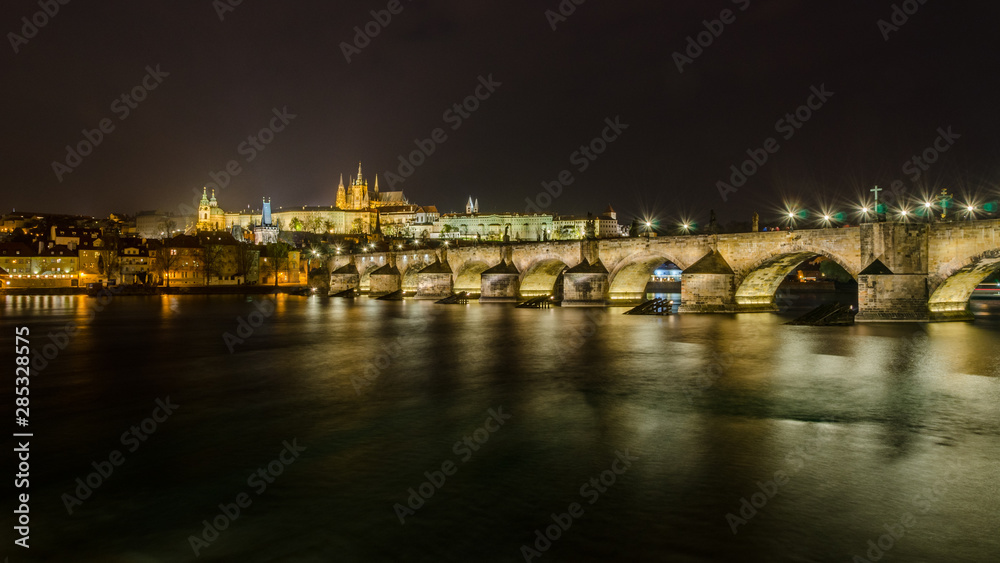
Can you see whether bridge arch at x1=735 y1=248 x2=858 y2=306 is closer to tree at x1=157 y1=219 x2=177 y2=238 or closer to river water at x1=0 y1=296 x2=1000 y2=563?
river water at x1=0 y1=296 x2=1000 y2=563

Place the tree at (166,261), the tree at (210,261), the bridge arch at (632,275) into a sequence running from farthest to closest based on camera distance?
the tree at (210,261) → the tree at (166,261) → the bridge arch at (632,275)

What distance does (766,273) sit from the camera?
3388cm

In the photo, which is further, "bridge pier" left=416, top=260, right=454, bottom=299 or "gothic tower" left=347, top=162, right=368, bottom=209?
"gothic tower" left=347, top=162, right=368, bottom=209

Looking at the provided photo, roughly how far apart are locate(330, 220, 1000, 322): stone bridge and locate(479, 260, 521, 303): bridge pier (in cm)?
7

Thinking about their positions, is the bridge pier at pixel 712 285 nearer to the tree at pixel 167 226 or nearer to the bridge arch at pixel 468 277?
the bridge arch at pixel 468 277

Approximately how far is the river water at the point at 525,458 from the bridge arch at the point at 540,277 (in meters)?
30.0

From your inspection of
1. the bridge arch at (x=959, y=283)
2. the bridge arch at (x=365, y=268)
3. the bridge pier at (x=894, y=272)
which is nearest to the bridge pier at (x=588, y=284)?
the bridge pier at (x=894, y=272)

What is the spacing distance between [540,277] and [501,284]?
3424 millimetres

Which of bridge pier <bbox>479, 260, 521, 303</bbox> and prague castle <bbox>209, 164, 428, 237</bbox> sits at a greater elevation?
prague castle <bbox>209, 164, 428, 237</bbox>

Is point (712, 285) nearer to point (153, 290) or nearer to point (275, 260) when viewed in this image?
point (153, 290)

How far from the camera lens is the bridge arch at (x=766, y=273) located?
30180 millimetres

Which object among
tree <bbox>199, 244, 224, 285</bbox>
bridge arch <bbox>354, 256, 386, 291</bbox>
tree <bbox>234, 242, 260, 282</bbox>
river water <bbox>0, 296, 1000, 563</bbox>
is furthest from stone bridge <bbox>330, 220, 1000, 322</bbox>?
tree <bbox>234, 242, 260, 282</bbox>

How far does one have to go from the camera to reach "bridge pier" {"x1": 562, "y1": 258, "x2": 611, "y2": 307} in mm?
40844

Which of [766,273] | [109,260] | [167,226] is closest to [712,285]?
[766,273]
